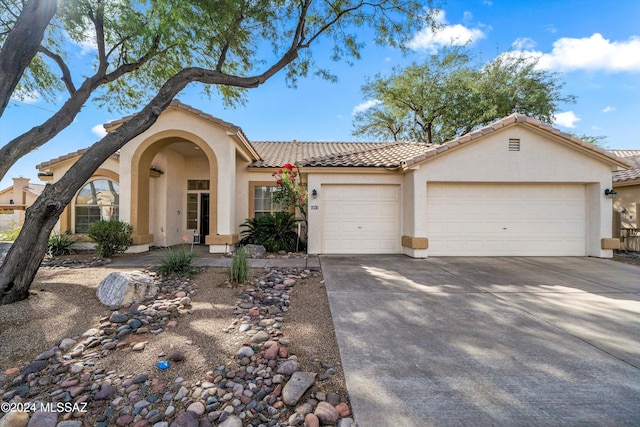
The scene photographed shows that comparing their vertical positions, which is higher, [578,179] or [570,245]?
[578,179]

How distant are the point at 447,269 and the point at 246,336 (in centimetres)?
580

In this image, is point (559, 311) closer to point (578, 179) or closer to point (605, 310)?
point (605, 310)

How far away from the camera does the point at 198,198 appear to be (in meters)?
12.7

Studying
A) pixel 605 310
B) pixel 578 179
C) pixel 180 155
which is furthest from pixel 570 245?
pixel 180 155

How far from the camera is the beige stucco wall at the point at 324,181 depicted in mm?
9539

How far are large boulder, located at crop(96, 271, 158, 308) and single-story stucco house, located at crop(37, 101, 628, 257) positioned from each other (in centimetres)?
470

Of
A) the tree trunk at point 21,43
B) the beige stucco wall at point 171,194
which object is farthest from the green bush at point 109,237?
the tree trunk at point 21,43

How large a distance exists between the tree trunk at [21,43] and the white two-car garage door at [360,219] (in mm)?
7545

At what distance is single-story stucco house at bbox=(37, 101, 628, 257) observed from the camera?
8977 mm

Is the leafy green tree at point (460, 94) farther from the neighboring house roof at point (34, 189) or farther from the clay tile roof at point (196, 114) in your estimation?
the neighboring house roof at point (34, 189)

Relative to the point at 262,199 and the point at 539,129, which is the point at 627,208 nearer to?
the point at 539,129

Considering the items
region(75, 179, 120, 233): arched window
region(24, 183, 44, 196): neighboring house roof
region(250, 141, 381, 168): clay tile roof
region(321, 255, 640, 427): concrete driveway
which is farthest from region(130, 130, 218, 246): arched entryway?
region(24, 183, 44, 196): neighboring house roof

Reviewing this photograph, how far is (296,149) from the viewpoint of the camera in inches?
632

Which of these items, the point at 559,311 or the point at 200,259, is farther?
the point at 200,259
